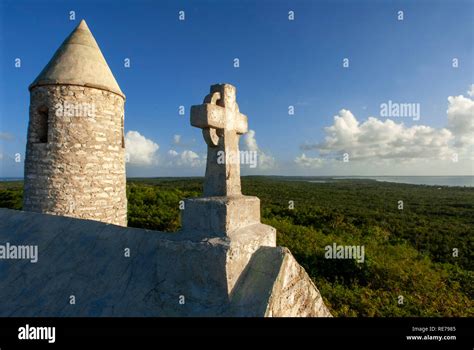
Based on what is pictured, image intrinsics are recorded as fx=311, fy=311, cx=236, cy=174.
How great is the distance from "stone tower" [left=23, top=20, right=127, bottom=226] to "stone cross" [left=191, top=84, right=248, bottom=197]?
268 inches

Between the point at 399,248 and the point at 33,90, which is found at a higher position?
the point at 33,90

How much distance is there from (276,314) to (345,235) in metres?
11.9

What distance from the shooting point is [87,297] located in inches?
117

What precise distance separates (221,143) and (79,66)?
7.94m

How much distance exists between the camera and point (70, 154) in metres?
8.32

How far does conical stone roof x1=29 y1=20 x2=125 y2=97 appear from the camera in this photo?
8.48 metres

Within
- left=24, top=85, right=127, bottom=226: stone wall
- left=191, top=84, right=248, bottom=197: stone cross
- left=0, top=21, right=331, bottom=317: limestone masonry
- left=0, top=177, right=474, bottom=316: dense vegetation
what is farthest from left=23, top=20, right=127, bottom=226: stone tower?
left=191, top=84, right=248, bottom=197: stone cross

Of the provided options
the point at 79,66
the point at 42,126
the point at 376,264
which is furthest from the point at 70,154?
the point at 376,264

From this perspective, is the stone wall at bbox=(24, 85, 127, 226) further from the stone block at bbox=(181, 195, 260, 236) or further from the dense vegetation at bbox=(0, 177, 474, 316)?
the stone block at bbox=(181, 195, 260, 236)

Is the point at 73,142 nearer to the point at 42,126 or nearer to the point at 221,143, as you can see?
the point at 42,126

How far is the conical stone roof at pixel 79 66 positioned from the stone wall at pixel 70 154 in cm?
19

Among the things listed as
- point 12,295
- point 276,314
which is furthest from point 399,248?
point 12,295
